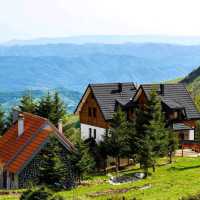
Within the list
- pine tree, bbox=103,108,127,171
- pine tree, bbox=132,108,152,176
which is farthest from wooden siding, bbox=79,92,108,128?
pine tree, bbox=132,108,152,176

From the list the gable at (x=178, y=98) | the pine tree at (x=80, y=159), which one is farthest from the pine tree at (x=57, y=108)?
the pine tree at (x=80, y=159)

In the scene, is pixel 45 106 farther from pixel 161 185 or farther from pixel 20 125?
pixel 161 185

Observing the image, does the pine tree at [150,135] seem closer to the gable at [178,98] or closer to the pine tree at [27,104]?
the gable at [178,98]

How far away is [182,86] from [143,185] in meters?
26.1

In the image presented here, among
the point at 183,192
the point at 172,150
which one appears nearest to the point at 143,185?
the point at 183,192

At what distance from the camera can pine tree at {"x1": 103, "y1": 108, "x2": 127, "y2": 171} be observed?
4700cm

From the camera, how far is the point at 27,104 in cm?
6084

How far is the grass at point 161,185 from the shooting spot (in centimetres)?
3312

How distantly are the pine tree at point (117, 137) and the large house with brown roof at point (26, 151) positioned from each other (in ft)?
16.6

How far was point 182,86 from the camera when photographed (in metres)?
61.8

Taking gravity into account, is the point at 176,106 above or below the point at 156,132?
above

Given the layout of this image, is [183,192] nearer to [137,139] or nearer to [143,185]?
[143,185]

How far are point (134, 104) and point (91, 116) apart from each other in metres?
6.31

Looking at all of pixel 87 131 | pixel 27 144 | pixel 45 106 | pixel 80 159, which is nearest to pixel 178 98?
pixel 87 131
